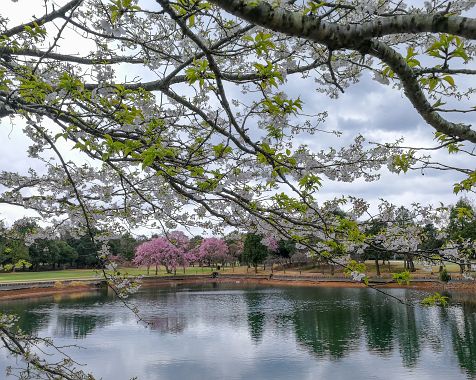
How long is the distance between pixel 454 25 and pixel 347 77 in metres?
3.13

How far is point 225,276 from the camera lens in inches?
1734

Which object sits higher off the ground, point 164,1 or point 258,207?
point 164,1

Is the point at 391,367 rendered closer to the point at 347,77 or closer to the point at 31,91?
the point at 347,77

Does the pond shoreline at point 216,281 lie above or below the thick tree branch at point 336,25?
below

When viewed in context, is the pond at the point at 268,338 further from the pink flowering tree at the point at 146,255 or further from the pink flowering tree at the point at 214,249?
the pink flowering tree at the point at 214,249

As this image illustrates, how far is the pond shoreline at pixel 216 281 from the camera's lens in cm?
2703

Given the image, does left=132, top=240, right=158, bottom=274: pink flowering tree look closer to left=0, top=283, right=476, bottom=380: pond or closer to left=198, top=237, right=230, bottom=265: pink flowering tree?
left=198, top=237, right=230, bottom=265: pink flowering tree

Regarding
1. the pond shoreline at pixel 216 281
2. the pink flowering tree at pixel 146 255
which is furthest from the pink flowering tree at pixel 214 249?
the pond shoreline at pixel 216 281

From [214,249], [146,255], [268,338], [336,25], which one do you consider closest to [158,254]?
[146,255]

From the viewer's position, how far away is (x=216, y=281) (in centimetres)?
4244

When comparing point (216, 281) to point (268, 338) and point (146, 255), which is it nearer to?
point (146, 255)

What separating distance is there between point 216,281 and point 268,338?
27.6 m

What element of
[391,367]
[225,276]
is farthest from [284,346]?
[225,276]

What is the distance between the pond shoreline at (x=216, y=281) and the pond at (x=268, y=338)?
3.24 metres
